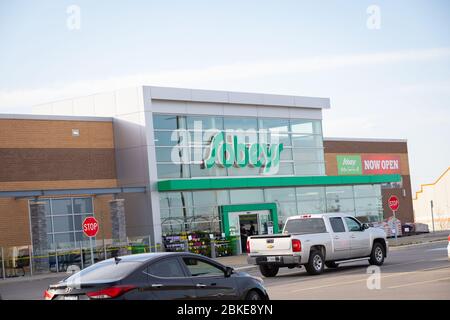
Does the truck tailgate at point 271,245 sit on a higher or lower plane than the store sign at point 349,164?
lower

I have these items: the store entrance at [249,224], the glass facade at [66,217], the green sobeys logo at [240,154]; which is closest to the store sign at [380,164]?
the green sobeys logo at [240,154]

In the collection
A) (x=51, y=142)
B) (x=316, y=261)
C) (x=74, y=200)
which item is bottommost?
(x=316, y=261)

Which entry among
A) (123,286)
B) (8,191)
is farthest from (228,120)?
(123,286)

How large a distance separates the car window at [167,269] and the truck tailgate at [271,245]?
11.7m

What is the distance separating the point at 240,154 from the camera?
4697 cm

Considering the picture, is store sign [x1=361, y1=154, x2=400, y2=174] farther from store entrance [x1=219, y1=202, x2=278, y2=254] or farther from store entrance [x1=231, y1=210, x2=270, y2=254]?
store entrance [x1=231, y1=210, x2=270, y2=254]

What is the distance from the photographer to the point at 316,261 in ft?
84.1

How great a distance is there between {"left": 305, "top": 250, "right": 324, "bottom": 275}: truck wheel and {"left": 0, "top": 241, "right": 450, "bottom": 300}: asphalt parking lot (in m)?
0.24

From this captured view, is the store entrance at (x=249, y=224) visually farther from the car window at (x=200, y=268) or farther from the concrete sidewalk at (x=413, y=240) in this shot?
the car window at (x=200, y=268)

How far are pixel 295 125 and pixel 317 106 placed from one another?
227 cm

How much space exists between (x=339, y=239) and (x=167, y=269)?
13.7 m

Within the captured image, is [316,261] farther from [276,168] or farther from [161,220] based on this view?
[276,168]

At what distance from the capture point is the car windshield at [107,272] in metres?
13.0

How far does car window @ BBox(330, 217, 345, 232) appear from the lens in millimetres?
26602
